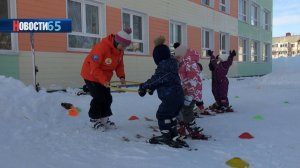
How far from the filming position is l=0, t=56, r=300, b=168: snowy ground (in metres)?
3.99

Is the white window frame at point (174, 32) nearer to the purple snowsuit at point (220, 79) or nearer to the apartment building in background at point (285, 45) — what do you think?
the purple snowsuit at point (220, 79)

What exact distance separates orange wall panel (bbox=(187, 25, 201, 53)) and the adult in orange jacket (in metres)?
12.9

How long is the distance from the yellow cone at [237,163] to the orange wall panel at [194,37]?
14360mm

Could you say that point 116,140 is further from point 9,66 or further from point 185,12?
point 185,12

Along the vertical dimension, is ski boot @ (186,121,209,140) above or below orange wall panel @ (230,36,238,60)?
below

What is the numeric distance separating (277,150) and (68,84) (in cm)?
775

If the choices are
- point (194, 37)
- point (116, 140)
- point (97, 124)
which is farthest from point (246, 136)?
point (194, 37)

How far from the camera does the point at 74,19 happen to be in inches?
459

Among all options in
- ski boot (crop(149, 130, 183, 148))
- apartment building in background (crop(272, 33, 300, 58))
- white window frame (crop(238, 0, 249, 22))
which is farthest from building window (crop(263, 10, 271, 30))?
apartment building in background (crop(272, 33, 300, 58))

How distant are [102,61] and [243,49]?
22.2 m

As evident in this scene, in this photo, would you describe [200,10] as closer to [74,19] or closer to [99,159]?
[74,19]

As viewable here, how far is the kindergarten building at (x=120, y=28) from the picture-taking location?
966 centimetres

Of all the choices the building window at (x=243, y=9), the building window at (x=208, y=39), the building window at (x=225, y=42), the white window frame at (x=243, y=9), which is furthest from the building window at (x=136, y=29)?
the building window at (x=243, y=9)

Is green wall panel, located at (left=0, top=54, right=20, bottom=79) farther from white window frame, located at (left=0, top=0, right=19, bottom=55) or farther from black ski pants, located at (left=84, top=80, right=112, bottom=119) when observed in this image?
black ski pants, located at (left=84, top=80, right=112, bottom=119)
